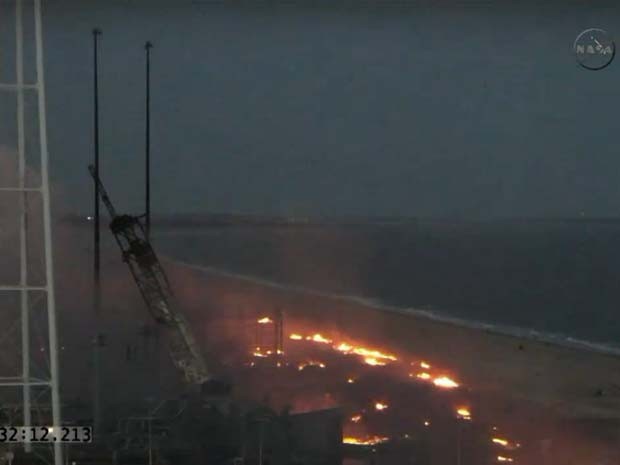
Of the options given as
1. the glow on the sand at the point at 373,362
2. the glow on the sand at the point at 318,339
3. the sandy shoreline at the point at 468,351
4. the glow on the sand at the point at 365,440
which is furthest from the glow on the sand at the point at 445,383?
the glow on the sand at the point at 365,440

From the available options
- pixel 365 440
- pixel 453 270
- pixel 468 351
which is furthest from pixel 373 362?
pixel 453 270

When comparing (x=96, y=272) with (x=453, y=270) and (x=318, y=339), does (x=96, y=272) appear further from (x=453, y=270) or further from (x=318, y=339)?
(x=453, y=270)

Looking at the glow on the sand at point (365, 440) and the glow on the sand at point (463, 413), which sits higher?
the glow on the sand at point (463, 413)

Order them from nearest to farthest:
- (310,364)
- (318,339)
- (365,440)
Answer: (365,440) < (310,364) < (318,339)

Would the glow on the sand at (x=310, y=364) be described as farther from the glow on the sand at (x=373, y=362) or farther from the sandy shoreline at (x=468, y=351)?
the sandy shoreline at (x=468, y=351)

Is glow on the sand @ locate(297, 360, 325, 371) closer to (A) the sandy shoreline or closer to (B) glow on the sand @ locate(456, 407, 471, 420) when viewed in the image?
(A) the sandy shoreline

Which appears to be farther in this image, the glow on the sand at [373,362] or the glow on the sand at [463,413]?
the glow on the sand at [373,362]
